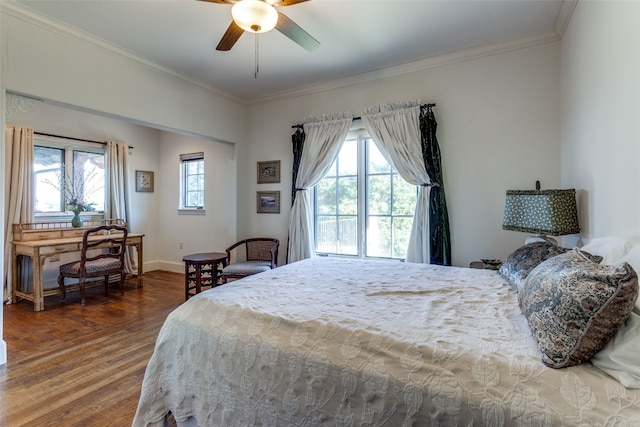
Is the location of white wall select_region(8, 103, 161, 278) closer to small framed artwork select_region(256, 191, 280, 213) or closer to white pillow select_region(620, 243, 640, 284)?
small framed artwork select_region(256, 191, 280, 213)

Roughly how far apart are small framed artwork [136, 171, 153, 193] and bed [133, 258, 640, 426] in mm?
4338

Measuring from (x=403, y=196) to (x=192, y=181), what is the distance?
11.7 feet

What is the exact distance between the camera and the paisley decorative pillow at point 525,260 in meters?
1.67

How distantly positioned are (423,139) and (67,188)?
15.6 ft

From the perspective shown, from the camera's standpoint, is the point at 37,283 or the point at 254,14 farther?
the point at 37,283

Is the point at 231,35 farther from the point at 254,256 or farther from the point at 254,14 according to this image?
the point at 254,256

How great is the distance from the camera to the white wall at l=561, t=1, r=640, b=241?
1.45 m

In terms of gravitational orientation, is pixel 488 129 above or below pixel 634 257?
above

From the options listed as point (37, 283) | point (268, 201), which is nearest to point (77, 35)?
point (268, 201)

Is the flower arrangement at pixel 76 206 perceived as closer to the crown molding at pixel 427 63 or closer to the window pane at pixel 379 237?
the crown molding at pixel 427 63

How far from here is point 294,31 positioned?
2.18 meters

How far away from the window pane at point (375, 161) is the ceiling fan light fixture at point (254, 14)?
6.48ft

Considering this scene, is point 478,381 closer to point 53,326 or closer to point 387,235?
point 387,235

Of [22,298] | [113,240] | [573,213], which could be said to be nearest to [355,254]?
[573,213]
